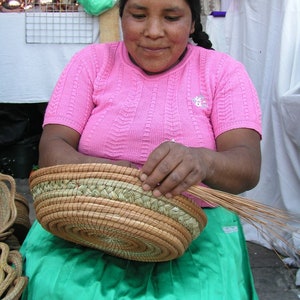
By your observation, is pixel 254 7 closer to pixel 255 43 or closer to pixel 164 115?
pixel 255 43

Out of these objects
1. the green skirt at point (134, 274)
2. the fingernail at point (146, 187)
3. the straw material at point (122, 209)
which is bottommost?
the green skirt at point (134, 274)

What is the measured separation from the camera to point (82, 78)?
1676 millimetres

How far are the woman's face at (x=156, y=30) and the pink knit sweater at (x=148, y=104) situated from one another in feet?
0.20

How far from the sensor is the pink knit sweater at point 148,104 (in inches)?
61.2

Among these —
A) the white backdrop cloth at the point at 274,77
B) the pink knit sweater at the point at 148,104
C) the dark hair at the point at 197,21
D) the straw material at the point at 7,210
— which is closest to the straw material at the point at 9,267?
the straw material at the point at 7,210

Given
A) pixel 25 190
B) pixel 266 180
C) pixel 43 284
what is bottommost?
pixel 25 190

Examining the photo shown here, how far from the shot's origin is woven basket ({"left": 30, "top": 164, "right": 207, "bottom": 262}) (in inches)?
45.1

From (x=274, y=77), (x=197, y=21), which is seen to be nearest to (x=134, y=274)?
(x=197, y=21)

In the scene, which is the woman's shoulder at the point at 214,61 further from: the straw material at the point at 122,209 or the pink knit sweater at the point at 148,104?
the straw material at the point at 122,209

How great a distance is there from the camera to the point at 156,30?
1541 mm

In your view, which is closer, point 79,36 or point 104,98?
point 104,98

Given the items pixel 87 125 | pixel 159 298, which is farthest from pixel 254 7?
pixel 159 298

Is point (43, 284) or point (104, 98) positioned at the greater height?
point (104, 98)

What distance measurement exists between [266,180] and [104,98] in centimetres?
174
